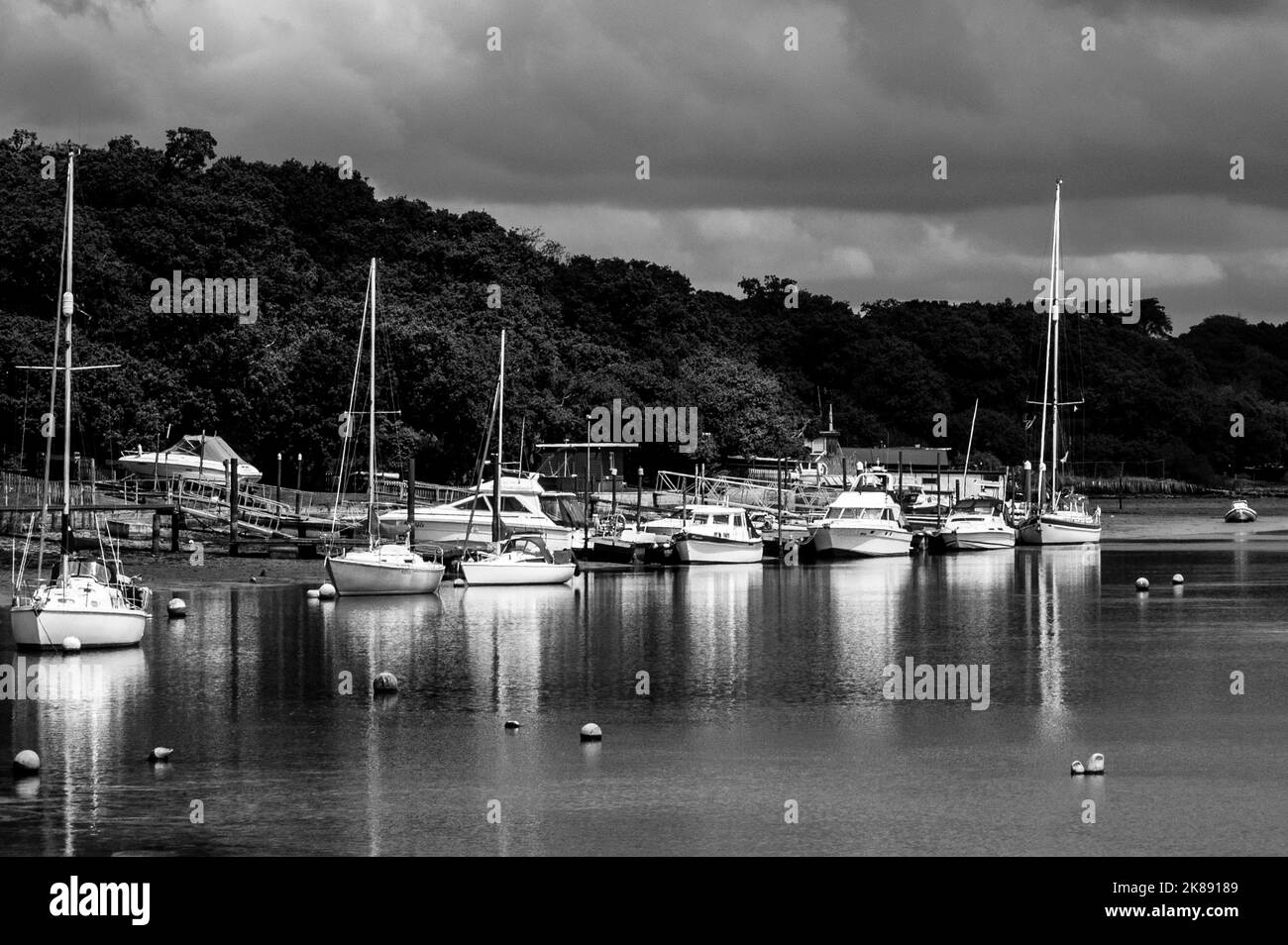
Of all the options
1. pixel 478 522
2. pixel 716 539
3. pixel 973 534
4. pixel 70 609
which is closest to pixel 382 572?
pixel 70 609

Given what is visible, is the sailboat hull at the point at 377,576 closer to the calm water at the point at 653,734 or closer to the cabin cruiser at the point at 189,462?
the calm water at the point at 653,734

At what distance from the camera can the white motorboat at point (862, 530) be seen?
9019cm

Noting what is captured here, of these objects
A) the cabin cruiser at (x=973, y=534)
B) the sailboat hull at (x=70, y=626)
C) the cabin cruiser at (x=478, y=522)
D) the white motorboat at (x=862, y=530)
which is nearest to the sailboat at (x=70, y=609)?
the sailboat hull at (x=70, y=626)

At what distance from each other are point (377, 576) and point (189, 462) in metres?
32.5

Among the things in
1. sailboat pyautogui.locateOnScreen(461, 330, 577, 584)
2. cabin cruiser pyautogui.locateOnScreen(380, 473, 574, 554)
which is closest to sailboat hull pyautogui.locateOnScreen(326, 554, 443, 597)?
sailboat pyautogui.locateOnScreen(461, 330, 577, 584)

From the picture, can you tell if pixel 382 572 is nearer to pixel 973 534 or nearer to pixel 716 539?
pixel 716 539

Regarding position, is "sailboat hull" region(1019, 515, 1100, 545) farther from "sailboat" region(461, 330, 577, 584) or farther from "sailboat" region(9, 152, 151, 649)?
"sailboat" region(9, 152, 151, 649)

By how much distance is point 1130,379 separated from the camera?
19725cm

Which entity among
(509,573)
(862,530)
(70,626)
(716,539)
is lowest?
(70,626)

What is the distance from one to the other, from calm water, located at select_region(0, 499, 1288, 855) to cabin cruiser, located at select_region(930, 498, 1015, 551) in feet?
133

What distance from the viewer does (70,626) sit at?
42.4 metres

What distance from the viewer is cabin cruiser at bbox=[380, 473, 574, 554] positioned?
78750 millimetres

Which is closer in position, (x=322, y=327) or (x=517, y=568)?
(x=517, y=568)
